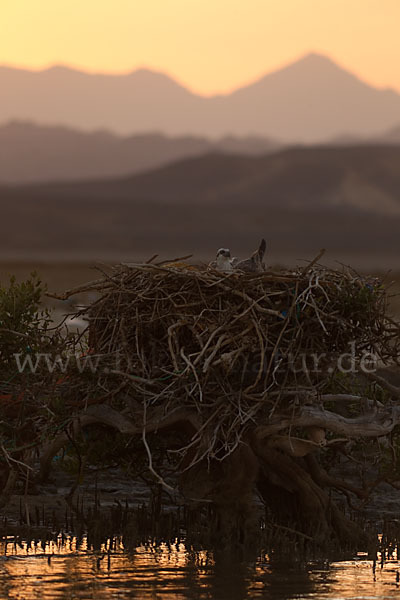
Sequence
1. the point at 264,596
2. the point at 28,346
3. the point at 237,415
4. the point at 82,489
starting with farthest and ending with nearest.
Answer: the point at 82,489 → the point at 28,346 → the point at 237,415 → the point at 264,596

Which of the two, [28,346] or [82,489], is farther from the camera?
[82,489]

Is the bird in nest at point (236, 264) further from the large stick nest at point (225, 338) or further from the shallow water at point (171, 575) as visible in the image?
the shallow water at point (171, 575)

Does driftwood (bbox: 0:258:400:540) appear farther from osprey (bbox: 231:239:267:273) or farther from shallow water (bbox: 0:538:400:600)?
shallow water (bbox: 0:538:400:600)

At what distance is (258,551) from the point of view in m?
10.6

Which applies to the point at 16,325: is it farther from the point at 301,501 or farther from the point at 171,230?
the point at 171,230

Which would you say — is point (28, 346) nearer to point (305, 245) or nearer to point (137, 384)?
point (137, 384)

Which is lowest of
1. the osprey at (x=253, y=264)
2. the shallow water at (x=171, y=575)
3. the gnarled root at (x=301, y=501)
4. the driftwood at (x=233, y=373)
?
the shallow water at (x=171, y=575)

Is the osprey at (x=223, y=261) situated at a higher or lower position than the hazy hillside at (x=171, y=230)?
lower

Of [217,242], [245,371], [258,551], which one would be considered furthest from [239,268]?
[217,242]

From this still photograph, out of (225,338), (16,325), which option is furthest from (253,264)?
(16,325)

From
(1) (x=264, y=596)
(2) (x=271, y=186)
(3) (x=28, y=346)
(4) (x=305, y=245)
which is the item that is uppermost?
(2) (x=271, y=186)

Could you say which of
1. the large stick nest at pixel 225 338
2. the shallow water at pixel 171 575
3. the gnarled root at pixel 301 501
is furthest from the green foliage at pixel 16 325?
the gnarled root at pixel 301 501

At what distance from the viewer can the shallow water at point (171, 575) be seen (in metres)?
9.00

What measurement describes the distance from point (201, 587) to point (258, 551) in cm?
143
